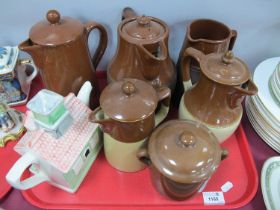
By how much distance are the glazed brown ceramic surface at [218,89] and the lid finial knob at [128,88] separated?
145mm

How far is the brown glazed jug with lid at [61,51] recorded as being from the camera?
548 mm

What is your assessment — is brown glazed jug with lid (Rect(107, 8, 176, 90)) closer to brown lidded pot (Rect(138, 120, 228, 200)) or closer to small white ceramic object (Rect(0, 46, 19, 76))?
brown lidded pot (Rect(138, 120, 228, 200))

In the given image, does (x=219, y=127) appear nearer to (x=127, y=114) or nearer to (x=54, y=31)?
(x=127, y=114)

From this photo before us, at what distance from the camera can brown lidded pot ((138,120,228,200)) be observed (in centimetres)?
49

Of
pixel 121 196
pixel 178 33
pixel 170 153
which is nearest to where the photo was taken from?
pixel 170 153

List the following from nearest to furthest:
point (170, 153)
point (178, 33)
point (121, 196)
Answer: point (170, 153)
point (121, 196)
point (178, 33)

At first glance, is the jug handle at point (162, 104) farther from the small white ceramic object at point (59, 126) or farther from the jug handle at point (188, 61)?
the small white ceramic object at point (59, 126)

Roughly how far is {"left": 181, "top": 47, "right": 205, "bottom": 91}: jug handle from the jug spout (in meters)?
0.30

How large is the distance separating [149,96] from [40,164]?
0.25 m

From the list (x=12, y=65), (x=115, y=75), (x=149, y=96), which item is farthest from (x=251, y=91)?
(x=12, y=65)

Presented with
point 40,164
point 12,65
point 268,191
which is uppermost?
point 12,65

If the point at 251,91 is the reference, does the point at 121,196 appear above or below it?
below

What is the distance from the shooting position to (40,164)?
0.55m

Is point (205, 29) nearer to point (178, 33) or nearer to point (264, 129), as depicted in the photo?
point (178, 33)
